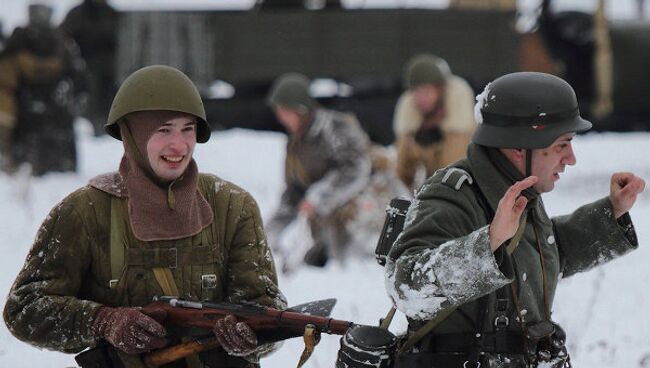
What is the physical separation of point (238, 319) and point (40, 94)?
10022 mm

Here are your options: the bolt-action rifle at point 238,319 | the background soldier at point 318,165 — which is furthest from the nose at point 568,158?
the background soldier at point 318,165

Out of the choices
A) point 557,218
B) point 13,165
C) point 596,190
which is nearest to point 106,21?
point 13,165

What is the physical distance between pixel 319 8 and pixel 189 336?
35.6ft

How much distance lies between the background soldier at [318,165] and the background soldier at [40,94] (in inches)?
205

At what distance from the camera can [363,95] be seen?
13.9 meters

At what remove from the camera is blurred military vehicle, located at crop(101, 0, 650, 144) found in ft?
44.8

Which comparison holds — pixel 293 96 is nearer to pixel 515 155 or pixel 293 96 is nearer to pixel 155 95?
pixel 155 95

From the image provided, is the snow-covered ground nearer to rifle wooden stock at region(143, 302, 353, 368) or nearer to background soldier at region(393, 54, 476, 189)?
background soldier at region(393, 54, 476, 189)

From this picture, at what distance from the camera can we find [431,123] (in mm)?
7953

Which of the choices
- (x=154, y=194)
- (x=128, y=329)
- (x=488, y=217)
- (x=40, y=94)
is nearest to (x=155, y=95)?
(x=154, y=194)

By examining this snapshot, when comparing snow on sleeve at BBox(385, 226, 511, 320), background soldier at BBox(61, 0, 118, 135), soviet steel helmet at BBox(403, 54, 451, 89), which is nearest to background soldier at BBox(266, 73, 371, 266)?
soviet steel helmet at BBox(403, 54, 451, 89)

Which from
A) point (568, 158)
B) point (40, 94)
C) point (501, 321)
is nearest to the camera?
point (501, 321)

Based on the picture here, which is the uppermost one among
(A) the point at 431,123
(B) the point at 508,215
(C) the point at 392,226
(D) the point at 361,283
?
(B) the point at 508,215

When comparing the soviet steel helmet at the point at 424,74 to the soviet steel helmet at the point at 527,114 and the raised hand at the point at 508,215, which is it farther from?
the raised hand at the point at 508,215
